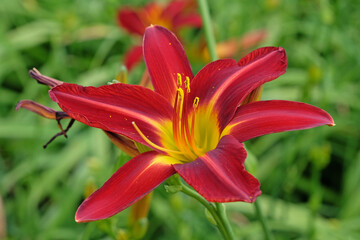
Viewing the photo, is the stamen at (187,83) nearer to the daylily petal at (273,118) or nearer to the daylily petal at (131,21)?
the daylily petal at (273,118)

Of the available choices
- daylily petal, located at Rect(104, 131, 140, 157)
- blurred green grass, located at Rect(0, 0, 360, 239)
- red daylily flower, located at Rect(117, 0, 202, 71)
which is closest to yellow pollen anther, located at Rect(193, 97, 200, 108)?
daylily petal, located at Rect(104, 131, 140, 157)

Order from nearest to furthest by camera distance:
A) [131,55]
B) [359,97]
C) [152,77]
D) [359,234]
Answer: [152,77] → [359,234] → [131,55] → [359,97]

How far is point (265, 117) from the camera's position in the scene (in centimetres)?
66

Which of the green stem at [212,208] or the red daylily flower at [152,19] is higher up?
the green stem at [212,208]

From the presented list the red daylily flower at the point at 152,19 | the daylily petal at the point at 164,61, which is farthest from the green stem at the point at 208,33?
the red daylily flower at the point at 152,19

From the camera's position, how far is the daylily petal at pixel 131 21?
1670 millimetres

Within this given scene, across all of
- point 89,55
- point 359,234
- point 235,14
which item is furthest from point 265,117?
point 89,55

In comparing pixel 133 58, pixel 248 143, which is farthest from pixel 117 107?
pixel 248 143

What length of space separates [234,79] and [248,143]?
1.08m

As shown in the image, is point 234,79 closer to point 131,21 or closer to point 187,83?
point 187,83

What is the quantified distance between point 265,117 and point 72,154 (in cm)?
140

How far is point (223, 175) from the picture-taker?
0.58 meters

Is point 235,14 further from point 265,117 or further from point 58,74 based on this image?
point 265,117

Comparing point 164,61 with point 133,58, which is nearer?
point 164,61
